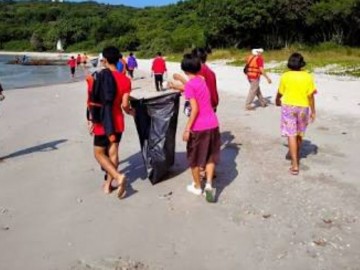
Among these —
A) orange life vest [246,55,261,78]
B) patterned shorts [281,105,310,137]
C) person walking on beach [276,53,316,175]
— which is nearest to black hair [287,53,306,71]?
person walking on beach [276,53,316,175]

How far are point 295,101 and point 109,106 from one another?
263 centimetres

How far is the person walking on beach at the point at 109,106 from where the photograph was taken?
5691 millimetres

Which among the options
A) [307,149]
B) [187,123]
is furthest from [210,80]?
[307,149]

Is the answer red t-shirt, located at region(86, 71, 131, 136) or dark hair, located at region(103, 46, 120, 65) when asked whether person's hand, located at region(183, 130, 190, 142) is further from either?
dark hair, located at region(103, 46, 120, 65)

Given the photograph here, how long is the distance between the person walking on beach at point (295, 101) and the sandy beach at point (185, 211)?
50 centimetres

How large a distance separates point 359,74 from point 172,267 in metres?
18.9

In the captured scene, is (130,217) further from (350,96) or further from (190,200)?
(350,96)

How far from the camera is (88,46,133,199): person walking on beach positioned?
569cm

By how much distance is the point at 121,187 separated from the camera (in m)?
5.94

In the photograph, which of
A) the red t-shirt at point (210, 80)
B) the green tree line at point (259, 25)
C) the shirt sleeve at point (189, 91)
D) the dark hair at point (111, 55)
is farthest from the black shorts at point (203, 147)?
the green tree line at point (259, 25)

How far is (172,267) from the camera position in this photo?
4367 mm

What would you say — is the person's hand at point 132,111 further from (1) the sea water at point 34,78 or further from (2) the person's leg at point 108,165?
(1) the sea water at point 34,78

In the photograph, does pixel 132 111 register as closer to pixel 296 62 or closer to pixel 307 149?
pixel 296 62

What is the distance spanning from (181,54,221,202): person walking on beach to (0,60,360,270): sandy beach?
413 mm
